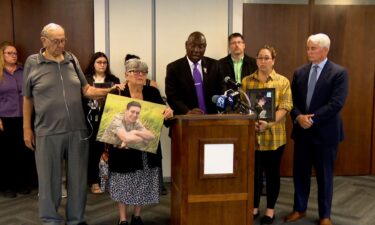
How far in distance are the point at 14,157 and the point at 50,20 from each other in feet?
5.34

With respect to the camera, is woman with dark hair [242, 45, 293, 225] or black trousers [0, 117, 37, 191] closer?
woman with dark hair [242, 45, 293, 225]

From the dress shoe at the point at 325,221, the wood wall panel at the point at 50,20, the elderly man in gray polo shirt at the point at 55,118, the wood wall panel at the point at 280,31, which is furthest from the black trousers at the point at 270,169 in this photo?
the wood wall panel at the point at 50,20

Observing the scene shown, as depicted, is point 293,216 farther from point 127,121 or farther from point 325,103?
point 127,121

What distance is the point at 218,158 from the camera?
2580 mm

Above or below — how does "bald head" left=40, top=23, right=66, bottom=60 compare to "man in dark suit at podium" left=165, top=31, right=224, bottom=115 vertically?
above

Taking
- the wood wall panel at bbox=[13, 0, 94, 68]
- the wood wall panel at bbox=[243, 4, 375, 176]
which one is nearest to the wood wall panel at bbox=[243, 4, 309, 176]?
the wood wall panel at bbox=[243, 4, 375, 176]

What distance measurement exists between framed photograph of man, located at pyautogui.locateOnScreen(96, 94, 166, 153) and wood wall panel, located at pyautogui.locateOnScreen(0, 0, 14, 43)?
8.07 ft

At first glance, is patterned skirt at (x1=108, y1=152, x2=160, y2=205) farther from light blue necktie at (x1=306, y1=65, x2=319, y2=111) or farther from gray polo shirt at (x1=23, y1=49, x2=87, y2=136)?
light blue necktie at (x1=306, y1=65, x2=319, y2=111)

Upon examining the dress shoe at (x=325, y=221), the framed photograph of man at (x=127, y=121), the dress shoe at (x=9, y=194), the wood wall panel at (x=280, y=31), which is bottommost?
the dress shoe at (x=9, y=194)

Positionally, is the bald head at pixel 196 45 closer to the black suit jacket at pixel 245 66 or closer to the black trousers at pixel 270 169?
the black suit jacket at pixel 245 66

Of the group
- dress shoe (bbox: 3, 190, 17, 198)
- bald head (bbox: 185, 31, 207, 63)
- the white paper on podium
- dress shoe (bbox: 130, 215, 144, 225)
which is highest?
bald head (bbox: 185, 31, 207, 63)

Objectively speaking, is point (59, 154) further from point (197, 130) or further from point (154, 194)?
point (197, 130)

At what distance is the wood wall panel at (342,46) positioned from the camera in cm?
489

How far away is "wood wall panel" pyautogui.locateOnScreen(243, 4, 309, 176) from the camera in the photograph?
486cm
